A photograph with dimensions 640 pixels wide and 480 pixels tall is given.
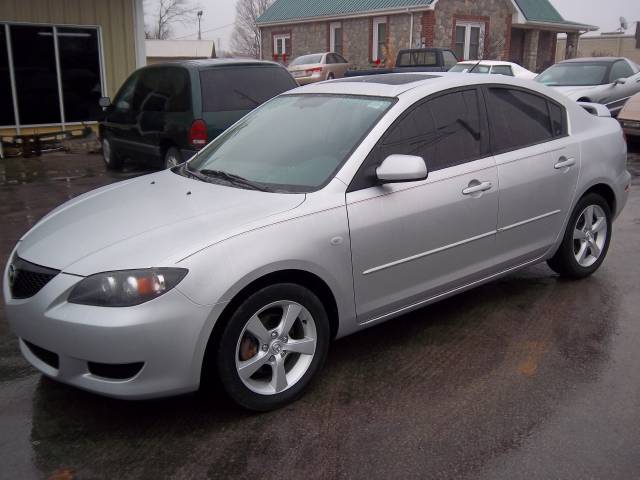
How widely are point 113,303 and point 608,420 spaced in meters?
2.47

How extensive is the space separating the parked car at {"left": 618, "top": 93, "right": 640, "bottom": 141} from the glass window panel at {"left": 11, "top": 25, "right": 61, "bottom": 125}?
36.6 feet

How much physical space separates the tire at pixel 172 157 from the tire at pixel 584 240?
5.06 meters

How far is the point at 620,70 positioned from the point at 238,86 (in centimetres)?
987

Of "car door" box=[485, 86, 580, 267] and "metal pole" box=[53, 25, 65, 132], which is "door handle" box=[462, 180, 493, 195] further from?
"metal pole" box=[53, 25, 65, 132]

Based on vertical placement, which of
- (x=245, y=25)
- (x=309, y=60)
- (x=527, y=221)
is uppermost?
(x=245, y=25)

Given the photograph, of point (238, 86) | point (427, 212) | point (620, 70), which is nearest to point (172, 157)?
point (238, 86)

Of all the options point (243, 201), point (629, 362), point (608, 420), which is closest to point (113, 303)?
point (243, 201)

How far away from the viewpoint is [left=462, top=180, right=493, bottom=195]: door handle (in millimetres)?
4102

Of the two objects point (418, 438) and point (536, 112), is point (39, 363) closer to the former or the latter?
point (418, 438)

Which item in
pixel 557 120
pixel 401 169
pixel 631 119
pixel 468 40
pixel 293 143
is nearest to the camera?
pixel 401 169

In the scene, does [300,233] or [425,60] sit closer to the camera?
[300,233]

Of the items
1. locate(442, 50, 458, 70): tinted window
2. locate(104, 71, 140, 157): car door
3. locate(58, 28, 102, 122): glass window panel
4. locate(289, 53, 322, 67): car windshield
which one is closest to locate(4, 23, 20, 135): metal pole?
locate(58, 28, 102, 122): glass window panel

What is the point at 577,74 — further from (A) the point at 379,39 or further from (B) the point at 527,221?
(A) the point at 379,39

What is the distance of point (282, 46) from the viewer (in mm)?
36656
